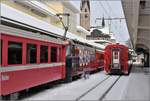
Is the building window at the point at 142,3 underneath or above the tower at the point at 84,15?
underneath

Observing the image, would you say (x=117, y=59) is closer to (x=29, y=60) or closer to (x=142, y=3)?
(x=142, y=3)

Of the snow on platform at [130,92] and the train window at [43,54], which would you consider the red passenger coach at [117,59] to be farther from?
the train window at [43,54]

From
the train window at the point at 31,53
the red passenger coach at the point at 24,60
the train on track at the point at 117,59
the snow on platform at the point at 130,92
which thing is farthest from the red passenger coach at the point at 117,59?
the train window at the point at 31,53

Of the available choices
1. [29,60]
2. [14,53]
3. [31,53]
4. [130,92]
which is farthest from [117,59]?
[14,53]

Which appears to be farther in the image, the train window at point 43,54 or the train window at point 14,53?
the train window at point 43,54

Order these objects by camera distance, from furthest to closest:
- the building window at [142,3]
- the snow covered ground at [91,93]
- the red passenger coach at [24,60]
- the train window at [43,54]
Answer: the building window at [142,3], the train window at [43,54], the snow covered ground at [91,93], the red passenger coach at [24,60]

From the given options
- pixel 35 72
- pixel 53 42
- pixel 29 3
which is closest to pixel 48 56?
pixel 53 42

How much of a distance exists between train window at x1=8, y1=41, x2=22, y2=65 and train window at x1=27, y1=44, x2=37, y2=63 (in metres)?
0.88

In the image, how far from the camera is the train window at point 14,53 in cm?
1299

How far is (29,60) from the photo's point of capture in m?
15.0

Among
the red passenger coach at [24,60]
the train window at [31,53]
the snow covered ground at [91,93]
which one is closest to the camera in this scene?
the red passenger coach at [24,60]

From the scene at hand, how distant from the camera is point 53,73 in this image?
18828 millimetres

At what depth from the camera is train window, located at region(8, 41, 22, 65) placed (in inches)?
512

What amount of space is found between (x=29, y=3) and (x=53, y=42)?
3127 cm
